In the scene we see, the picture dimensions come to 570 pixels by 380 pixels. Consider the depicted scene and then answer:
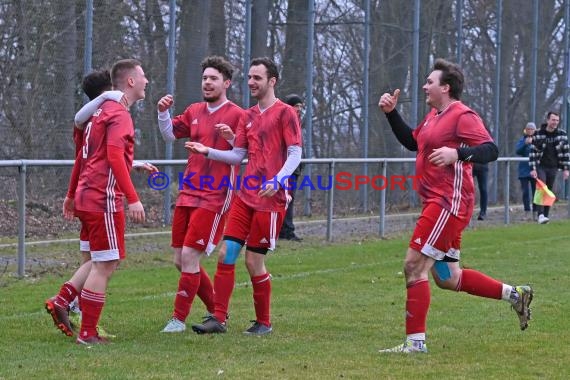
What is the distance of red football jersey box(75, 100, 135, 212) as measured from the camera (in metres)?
7.48

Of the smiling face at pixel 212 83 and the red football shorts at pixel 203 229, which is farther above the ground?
the smiling face at pixel 212 83

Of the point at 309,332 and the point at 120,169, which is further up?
the point at 120,169

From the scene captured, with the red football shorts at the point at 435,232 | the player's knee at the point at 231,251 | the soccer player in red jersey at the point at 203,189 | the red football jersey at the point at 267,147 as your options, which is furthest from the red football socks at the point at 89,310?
the red football shorts at the point at 435,232

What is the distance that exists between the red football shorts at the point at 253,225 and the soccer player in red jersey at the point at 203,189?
0.38 feet

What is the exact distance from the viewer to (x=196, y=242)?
8109 mm

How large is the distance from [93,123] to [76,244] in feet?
21.1

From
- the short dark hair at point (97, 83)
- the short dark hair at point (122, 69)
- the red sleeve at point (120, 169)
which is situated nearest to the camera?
the red sleeve at point (120, 169)

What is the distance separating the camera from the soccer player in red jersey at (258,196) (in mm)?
8078

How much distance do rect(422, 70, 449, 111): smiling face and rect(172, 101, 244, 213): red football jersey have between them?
5.01 feet

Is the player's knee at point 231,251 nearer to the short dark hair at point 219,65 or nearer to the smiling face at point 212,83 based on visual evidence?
the smiling face at point 212,83

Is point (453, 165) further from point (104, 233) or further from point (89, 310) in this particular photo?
point (89, 310)

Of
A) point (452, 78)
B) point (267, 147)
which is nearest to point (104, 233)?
point (267, 147)

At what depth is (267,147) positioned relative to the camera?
8156 mm

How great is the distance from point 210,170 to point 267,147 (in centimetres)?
44
